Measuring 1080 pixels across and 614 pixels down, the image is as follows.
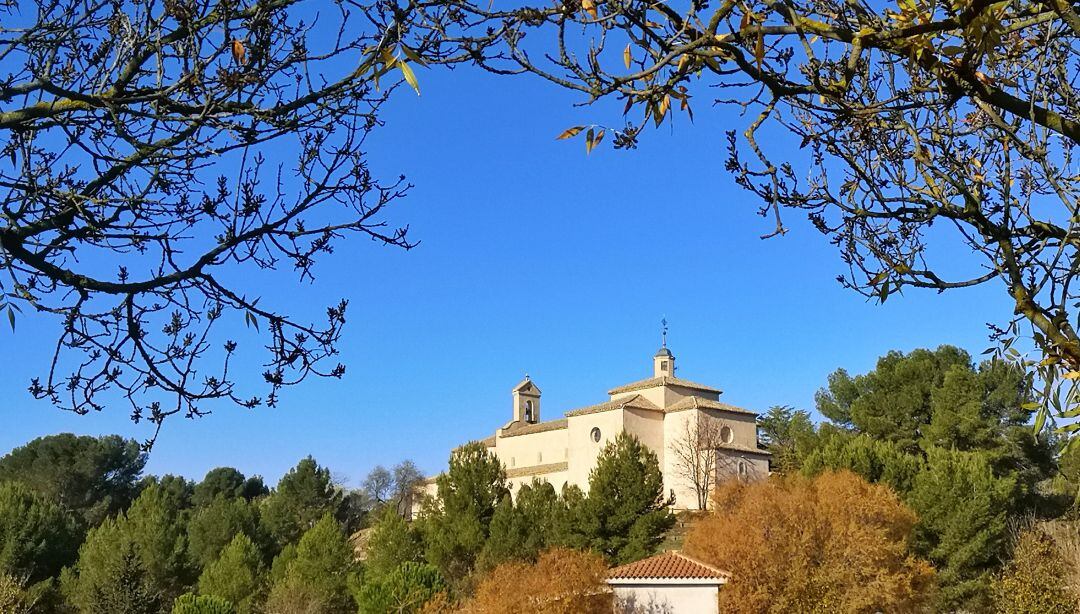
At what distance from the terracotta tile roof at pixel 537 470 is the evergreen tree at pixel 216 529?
45.6 ft

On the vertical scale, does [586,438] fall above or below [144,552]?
above

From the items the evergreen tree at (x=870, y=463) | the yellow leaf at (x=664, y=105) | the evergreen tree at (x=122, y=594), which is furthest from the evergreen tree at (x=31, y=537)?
the yellow leaf at (x=664, y=105)

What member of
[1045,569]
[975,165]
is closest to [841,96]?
[975,165]

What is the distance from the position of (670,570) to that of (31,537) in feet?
76.7

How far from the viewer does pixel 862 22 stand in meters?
2.93

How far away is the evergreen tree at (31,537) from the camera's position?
32.9 metres

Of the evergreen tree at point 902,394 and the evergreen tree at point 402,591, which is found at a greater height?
the evergreen tree at point 902,394

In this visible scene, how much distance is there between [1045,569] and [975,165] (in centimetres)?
2471

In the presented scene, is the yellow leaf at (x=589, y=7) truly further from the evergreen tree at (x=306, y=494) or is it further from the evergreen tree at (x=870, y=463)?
the evergreen tree at (x=306, y=494)

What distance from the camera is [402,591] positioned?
88.5 feet

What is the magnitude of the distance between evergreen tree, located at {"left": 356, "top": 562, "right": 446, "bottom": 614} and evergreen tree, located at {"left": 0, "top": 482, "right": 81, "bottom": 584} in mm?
12838

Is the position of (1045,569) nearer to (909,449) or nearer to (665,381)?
(909,449)

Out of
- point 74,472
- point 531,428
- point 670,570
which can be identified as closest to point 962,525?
point 670,570

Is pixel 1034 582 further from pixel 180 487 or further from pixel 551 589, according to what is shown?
pixel 180 487
